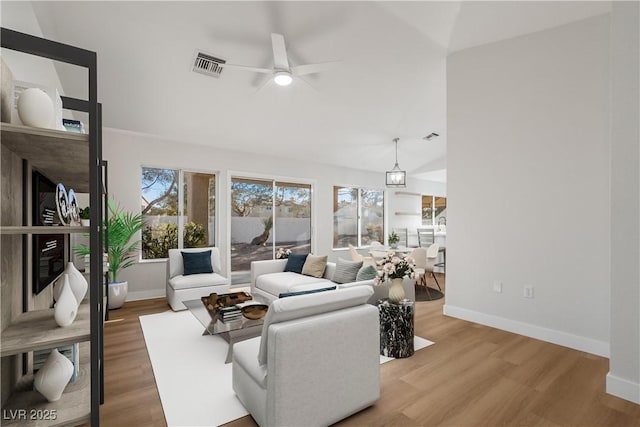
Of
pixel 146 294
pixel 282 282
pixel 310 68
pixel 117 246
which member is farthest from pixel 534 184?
pixel 146 294

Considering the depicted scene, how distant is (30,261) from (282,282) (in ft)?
9.49

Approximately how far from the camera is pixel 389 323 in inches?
113

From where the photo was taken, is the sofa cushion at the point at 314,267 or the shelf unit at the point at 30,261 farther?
the sofa cushion at the point at 314,267

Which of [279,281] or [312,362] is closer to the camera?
[312,362]

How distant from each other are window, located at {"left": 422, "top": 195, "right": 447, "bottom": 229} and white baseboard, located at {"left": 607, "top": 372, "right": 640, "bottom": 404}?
290 inches

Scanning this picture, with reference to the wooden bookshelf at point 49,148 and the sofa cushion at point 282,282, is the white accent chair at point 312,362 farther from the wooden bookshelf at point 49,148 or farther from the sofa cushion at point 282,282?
the sofa cushion at point 282,282

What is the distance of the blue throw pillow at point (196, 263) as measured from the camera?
15.2ft

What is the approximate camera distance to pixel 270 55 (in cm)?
364


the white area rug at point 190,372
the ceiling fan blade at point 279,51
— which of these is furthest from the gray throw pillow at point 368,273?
the ceiling fan blade at point 279,51

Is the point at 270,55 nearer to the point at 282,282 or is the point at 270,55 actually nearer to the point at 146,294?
the point at 282,282

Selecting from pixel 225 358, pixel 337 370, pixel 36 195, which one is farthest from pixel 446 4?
pixel 225 358

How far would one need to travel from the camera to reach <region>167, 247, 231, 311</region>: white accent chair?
14.0 ft

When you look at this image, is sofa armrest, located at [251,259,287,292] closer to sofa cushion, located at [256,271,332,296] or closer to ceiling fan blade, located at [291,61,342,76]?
sofa cushion, located at [256,271,332,296]

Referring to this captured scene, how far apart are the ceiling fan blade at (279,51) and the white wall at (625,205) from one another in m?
2.65
